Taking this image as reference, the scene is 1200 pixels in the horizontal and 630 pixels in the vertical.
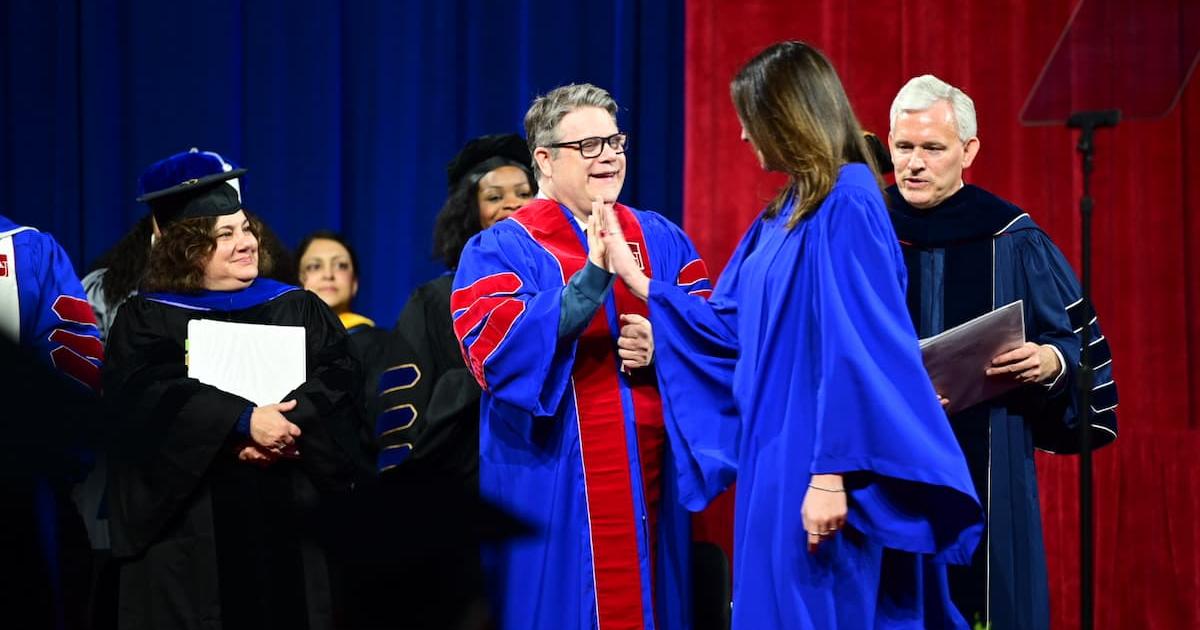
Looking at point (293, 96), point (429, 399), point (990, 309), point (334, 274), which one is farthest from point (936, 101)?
point (293, 96)

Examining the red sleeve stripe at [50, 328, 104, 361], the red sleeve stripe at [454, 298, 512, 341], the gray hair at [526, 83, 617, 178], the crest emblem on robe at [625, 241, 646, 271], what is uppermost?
the gray hair at [526, 83, 617, 178]

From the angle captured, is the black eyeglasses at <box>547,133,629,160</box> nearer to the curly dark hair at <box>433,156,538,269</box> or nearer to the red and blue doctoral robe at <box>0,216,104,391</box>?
the curly dark hair at <box>433,156,538,269</box>

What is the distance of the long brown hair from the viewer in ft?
8.84

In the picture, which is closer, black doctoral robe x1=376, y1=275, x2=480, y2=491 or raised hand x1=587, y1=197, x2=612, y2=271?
raised hand x1=587, y1=197, x2=612, y2=271

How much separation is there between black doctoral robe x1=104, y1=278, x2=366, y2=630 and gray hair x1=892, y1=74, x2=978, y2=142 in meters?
1.83

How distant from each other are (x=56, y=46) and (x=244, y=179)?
1.05 m

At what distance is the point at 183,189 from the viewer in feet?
12.5

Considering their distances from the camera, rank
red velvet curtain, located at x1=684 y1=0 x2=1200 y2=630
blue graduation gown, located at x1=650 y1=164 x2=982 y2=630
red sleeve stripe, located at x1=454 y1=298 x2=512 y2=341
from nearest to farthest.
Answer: blue graduation gown, located at x1=650 y1=164 x2=982 y2=630, red sleeve stripe, located at x1=454 y1=298 x2=512 y2=341, red velvet curtain, located at x1=684 y1=0 x2=1200 y2=630

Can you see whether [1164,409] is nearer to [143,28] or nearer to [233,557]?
[233,557]

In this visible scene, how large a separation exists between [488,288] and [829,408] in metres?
1.16

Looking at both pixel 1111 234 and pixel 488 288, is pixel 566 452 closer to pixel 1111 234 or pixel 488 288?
pixel 488 288

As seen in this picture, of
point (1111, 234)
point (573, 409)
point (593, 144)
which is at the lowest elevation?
point (573, 409)

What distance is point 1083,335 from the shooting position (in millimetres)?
3355

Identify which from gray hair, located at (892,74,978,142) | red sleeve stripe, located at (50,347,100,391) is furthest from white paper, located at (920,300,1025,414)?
red sleeve stripe, located at (50,347,100,391)
